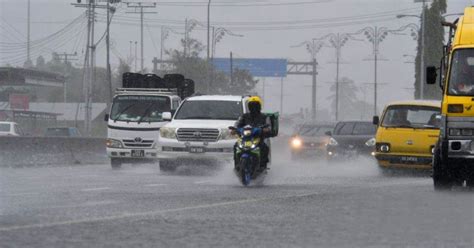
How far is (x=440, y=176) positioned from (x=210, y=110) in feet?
31.5

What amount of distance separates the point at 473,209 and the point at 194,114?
563 inches

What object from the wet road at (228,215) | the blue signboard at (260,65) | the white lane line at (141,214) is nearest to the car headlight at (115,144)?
the wet road at (228,215)

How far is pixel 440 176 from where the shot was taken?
2083 centimetres

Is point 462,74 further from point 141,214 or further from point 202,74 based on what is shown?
point 202,74

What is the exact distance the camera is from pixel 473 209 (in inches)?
618

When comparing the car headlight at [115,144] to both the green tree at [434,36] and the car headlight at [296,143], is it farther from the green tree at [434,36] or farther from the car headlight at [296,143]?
the green tree at [434,36]

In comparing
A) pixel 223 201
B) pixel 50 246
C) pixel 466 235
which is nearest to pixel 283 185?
pixel 223 201

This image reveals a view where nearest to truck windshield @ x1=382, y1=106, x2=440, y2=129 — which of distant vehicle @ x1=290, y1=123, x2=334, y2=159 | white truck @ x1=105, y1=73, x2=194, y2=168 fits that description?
white truck @ x1=105, y1=73, x2=194, y2=168

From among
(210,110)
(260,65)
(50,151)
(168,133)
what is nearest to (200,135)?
(168,133)

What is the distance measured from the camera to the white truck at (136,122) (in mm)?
33312

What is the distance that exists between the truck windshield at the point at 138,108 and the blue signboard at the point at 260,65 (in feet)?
289

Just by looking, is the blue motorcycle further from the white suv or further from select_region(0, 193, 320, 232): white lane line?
the white suv

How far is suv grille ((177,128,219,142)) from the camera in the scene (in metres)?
27.7

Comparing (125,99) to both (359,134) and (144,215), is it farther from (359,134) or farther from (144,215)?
(144,215)
